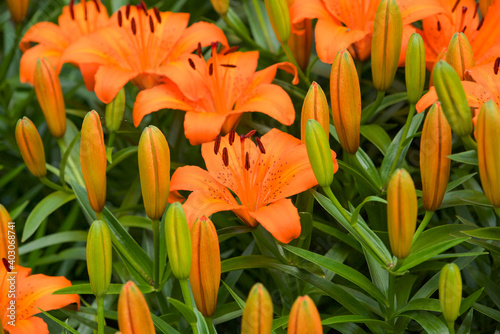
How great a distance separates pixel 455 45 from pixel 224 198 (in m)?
0.22

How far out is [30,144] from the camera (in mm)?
563

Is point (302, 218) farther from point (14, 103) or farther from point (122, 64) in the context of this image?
point (14, 103)

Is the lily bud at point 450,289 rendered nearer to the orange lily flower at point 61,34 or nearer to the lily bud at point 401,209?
the lily bud at point 401,209

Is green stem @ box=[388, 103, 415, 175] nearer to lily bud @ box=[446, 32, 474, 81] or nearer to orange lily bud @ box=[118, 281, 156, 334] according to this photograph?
lily bud @ box=[446, 32, 474, 81]

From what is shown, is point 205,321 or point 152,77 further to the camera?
point 152,77

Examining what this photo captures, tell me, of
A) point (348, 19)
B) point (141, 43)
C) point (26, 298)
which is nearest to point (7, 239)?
point (26, 298)

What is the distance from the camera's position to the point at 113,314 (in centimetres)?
51

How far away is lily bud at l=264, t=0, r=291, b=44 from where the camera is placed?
56 cm

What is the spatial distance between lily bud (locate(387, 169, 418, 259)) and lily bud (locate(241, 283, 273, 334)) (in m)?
0.10

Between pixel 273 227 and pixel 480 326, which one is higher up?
pixel 273 227

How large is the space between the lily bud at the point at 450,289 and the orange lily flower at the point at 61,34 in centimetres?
41

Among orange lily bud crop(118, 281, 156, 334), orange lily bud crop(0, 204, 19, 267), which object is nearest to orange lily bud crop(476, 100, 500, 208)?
orange lily bud crop(118, 281, 156, 334)

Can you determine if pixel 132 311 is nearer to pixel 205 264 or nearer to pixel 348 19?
pixel 205 264

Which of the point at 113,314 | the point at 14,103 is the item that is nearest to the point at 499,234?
the point at 113,314
